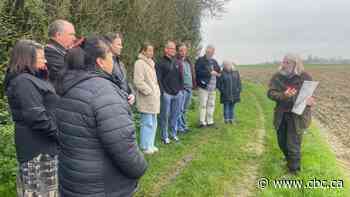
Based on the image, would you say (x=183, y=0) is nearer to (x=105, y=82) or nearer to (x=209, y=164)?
(x=209, y=164)

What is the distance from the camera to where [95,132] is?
2.70m

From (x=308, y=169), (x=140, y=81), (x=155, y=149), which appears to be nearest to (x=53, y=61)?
(x=140, y=81)

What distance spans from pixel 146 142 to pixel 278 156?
267cm

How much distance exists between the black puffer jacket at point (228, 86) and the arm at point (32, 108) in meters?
7.58

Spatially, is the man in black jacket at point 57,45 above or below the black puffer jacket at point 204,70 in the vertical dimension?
above

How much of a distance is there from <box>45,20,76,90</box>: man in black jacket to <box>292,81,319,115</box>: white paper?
365 cm

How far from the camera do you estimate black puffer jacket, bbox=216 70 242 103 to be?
1051 centimetres

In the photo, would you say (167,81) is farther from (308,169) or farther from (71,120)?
(71,120)

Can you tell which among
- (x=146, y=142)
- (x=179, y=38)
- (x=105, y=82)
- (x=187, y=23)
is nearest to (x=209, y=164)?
(x=146, y=142)

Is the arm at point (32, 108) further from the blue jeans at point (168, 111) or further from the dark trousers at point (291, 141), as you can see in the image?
the blue jeans at point (168, 111)

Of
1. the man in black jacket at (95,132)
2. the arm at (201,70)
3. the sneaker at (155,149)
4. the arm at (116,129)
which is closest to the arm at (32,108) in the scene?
the man in black jacket at (95,132)

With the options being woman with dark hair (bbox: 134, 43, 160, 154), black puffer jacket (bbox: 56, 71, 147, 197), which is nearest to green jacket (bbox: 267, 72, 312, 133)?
woman with dark hair (bbox: 134, 43, 160, 154)

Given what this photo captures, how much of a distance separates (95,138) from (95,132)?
0.05m

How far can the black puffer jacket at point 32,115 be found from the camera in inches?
131
